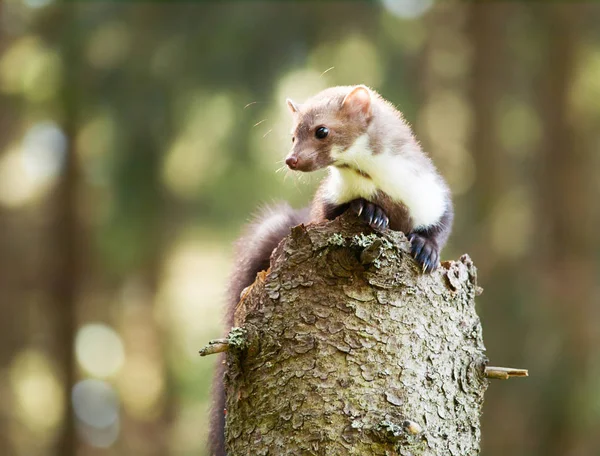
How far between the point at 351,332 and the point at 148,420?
10.1 m

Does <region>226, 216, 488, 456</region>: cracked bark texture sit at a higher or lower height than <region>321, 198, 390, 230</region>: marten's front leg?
lower

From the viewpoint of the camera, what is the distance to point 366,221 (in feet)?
10.6

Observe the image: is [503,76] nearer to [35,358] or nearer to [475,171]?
[475,171]

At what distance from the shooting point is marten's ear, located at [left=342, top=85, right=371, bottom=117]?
3.85m

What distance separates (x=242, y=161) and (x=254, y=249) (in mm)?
5140

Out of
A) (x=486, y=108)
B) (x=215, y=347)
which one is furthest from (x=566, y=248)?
(x=215, y=347)

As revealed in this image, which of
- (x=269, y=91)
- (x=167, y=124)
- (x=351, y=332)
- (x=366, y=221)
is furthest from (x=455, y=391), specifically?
(x=167, y=124)

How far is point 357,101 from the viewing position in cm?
386

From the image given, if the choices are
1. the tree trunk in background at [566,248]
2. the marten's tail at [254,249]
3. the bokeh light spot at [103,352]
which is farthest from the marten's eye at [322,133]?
the bokeh light spot at [103,352]

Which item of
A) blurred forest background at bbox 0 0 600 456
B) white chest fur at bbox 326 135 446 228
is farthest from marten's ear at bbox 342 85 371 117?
blurred forest background at bbox 0 0 600 456

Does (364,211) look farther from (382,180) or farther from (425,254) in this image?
(382,180)

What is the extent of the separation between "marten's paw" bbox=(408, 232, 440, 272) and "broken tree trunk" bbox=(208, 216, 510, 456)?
46mm

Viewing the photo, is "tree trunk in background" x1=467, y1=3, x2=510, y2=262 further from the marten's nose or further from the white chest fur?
the marten's nose

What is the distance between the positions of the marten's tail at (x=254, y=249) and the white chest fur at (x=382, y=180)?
539 mm
